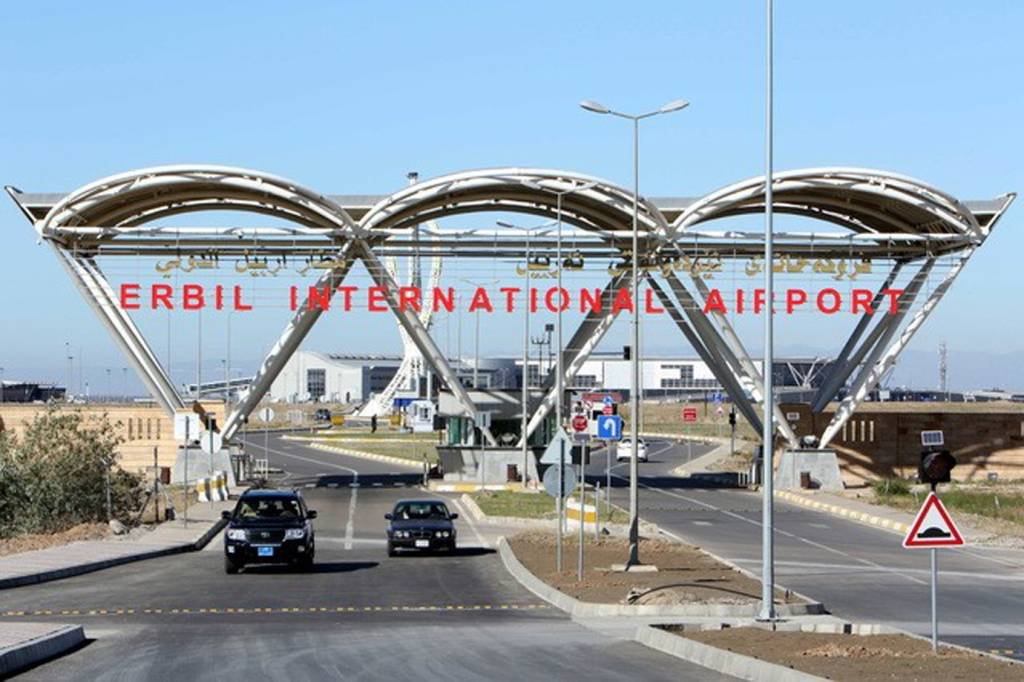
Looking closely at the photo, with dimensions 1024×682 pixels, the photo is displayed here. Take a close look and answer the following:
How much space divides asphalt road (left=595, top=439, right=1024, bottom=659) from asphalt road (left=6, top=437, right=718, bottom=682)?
5293 mm

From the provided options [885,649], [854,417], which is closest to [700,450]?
[854,417]

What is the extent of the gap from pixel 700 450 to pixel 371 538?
70.6 metres

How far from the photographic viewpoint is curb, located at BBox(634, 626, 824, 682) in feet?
59.8

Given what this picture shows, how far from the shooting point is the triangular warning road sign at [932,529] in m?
19.8

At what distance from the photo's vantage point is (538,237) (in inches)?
2628

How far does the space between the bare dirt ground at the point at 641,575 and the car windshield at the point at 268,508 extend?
477cm

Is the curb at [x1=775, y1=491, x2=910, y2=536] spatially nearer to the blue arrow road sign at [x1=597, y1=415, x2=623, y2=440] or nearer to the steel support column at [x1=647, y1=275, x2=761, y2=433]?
the steel support column at [x1=647, y1=275, x2=761, y2=433]

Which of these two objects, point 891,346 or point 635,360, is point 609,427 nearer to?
point 635,360

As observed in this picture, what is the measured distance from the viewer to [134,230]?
65062mm

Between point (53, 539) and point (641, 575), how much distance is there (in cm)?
1722

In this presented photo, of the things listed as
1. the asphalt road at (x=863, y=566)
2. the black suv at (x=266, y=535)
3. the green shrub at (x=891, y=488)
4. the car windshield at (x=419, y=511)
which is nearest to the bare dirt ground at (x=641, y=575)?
the asphalt road at (x=863, y=566)

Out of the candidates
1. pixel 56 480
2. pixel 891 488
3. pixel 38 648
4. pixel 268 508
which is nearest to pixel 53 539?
pixel 56 480

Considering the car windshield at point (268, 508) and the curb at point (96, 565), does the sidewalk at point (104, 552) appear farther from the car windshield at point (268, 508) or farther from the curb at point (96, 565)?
the car windshield at point (268, 508)

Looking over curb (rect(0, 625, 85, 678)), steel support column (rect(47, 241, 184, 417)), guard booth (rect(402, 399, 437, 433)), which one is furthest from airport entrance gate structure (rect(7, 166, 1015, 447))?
guard booth (rect(402, 399, 437, 433))
